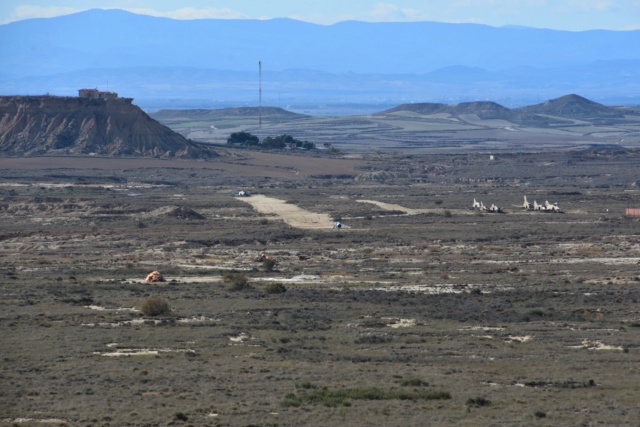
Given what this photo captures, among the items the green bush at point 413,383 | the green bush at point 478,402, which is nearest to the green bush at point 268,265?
the green bush at point 413,383

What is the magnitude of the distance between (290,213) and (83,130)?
169 feet

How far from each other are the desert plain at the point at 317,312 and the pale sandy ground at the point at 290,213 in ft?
0.67

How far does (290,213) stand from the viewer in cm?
7006

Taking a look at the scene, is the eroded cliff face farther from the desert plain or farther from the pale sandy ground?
the pale sandy ground

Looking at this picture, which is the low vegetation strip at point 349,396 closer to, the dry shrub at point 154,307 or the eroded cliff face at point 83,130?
the dry shrub at point 154,307

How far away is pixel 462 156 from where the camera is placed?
129 metres

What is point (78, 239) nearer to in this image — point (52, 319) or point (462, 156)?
point (52, 319)

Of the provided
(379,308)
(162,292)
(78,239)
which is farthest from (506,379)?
(78,239)

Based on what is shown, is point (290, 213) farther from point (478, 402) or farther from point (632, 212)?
point (478, 402)

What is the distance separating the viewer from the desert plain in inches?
797

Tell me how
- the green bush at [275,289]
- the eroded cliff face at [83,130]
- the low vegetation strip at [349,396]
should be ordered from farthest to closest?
the eroded cliff face at [83,130] < the green bush at [275,289] < the low vegetation strip at [349,396]

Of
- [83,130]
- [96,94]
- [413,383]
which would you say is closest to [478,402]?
[413,383]

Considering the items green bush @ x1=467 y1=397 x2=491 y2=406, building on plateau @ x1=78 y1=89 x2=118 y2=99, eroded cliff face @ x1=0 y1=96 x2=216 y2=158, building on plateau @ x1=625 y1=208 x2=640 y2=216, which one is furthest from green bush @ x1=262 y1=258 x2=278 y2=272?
building on plateau @ x1=78 y1=89 x2=118 y2=99

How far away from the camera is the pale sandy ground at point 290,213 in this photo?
63688 mm
